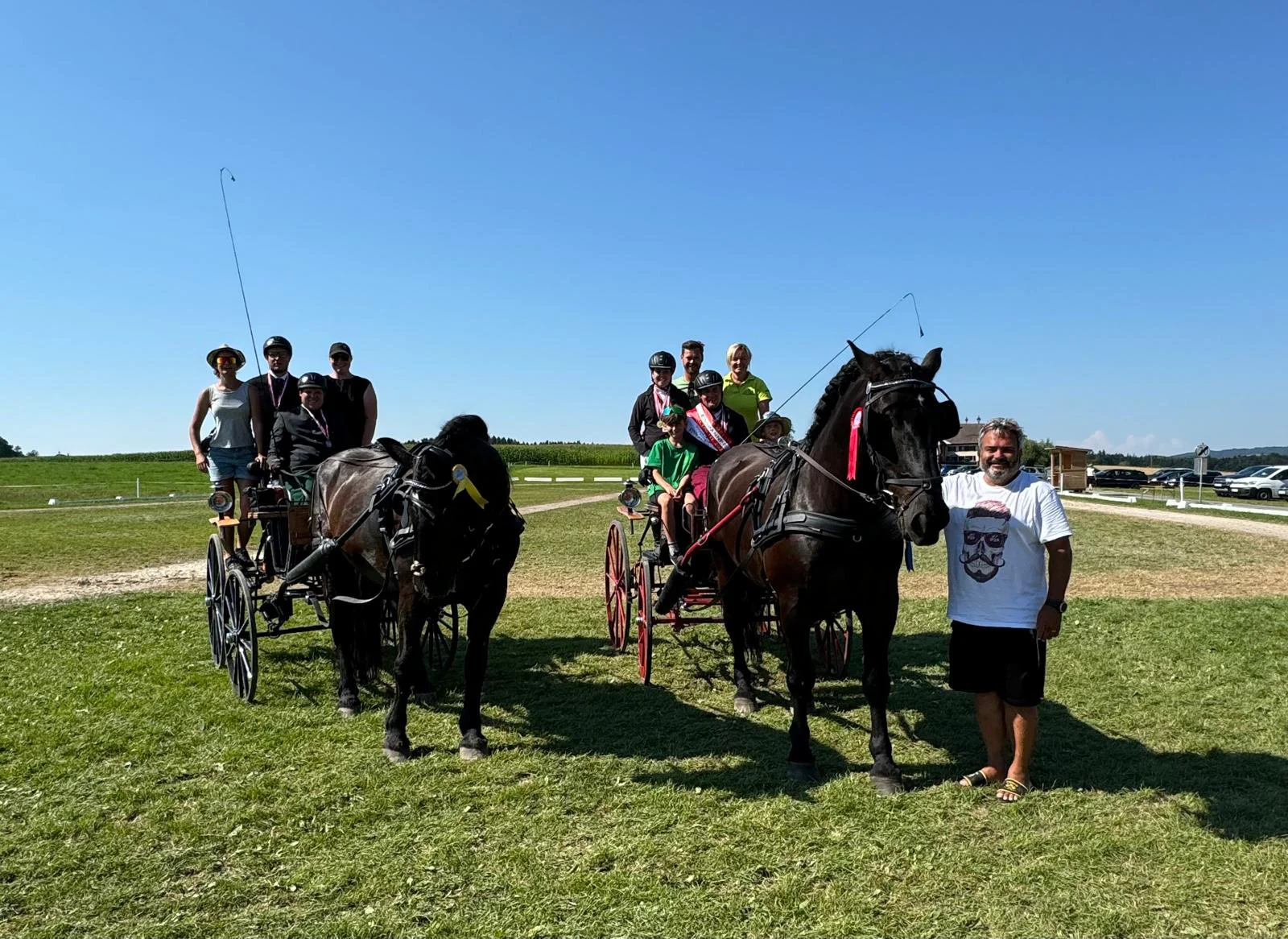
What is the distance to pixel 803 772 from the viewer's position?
15.1 feet

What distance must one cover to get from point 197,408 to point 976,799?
7.17 metres

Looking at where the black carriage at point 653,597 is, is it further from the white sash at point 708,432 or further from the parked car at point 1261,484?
the parked car at point 1261,484

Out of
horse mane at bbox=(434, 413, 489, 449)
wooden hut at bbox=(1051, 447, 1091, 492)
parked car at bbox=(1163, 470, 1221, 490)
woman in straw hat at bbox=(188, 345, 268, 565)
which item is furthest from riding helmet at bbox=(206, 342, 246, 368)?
parked car at bbox=(1163, 470, 1221, 490)

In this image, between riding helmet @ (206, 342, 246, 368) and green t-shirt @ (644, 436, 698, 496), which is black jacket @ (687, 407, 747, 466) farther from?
riding helmet @ (206, 342, 246, 368)

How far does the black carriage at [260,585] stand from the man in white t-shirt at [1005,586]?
4065mm

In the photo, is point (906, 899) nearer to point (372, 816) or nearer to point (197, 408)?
point (372, 816)

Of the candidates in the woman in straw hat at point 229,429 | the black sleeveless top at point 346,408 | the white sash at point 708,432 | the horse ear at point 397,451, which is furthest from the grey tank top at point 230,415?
the white sash at point 708,432

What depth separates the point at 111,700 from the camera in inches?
239

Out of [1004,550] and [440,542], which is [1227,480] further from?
[440,542]

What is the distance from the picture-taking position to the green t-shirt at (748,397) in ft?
24.4

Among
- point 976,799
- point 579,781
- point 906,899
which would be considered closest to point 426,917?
point 579,781

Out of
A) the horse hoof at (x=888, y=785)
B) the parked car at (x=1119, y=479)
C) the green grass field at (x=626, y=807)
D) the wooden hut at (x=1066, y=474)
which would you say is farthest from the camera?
the parked car at (x=1119, y=479)

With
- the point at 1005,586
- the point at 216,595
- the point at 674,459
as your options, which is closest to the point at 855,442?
the point at 1005,586

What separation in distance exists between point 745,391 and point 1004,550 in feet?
11.9
